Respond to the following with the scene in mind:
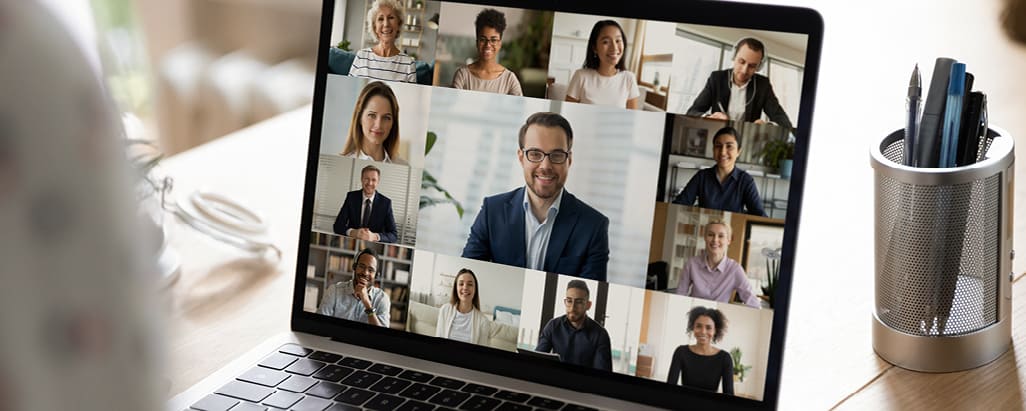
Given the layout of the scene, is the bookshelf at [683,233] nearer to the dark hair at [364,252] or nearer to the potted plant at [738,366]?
the potted plant at [738,366]

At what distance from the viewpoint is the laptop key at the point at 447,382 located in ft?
2.11

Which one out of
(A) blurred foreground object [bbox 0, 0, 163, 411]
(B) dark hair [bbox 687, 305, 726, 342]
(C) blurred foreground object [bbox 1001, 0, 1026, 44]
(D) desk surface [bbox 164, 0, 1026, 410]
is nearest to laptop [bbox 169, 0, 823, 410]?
(B) dark hair [bbox 687, 305, 726, 342]

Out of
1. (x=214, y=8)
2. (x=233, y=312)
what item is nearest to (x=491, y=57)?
(x=233, y=312)

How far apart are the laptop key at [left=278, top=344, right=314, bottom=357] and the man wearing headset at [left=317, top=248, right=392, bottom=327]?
3cm

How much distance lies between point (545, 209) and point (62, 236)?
1.61 feet

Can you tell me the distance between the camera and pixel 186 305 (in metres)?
0.84

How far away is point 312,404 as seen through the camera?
2.00ft

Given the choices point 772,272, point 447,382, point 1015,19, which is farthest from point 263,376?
point 1015,19

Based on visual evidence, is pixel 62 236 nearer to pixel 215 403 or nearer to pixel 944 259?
pixel 215 403

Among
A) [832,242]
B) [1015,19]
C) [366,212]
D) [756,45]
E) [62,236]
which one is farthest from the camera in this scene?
[1015,19]

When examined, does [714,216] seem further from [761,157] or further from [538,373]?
[538,373]

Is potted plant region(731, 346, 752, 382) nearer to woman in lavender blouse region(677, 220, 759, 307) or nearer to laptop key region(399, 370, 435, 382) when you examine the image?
woman in lavender blouse region(677, 220, 759, 307)

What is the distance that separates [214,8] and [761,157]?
7.22ft

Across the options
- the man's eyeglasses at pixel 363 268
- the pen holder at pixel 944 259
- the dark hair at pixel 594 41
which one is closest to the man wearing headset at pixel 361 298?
the man's eyeglasses at pixel 363 268
